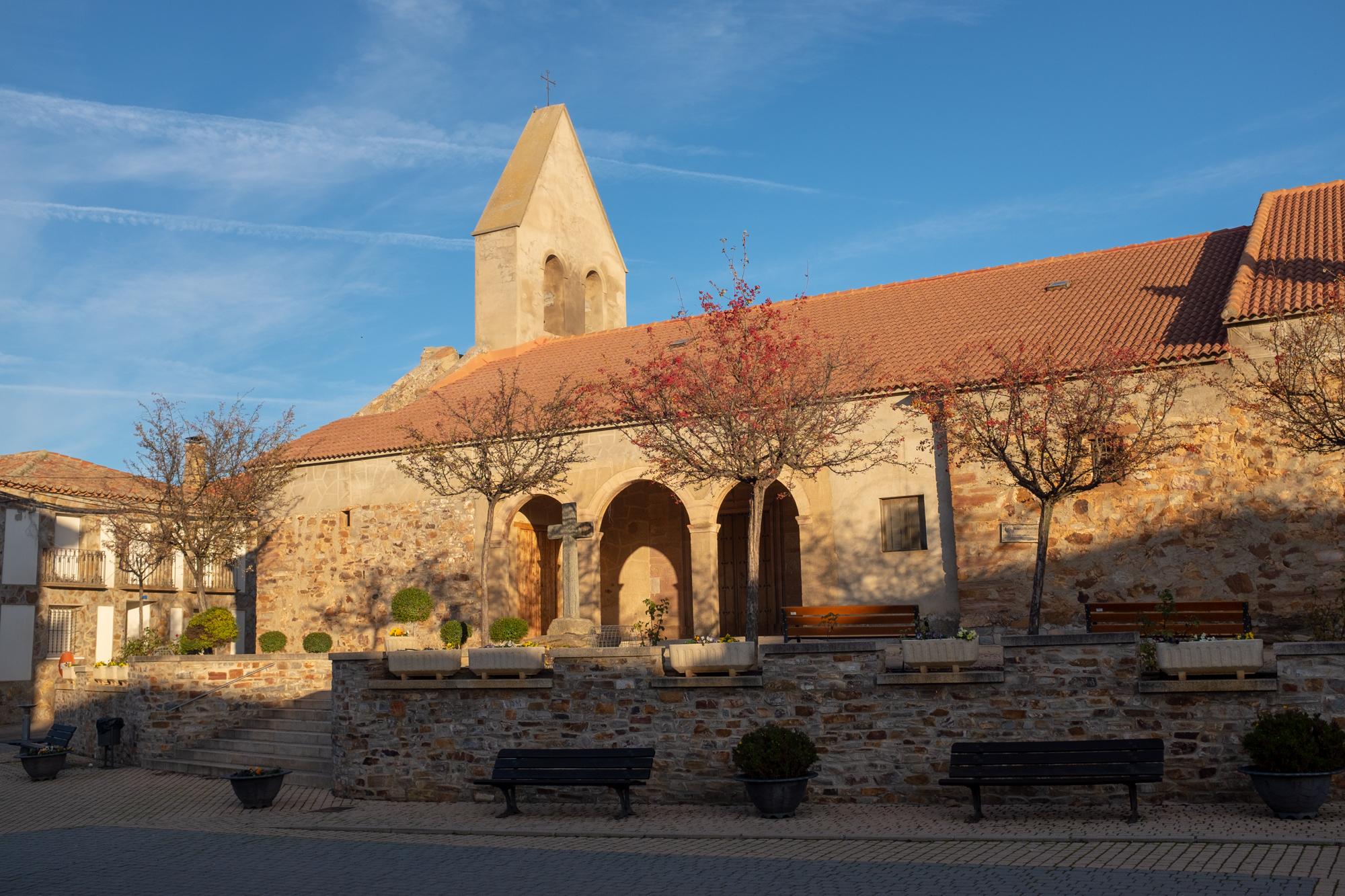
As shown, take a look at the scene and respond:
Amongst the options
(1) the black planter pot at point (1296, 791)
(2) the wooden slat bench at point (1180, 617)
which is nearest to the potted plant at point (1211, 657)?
(1) the black planter pot at point (1296, 791)

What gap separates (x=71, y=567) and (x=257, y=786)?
16.7 metres

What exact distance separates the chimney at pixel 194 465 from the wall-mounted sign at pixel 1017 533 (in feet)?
49.4

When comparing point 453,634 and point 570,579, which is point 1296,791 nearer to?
point 570,579

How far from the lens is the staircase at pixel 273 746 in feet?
49.4

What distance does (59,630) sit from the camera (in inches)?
1027

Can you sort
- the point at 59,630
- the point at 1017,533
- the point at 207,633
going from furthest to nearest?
the point at 59,630 → the point at 207,633 → the point at 1017,533

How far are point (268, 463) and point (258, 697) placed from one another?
736 cm

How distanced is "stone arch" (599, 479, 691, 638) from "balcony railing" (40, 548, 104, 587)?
41.5 feet

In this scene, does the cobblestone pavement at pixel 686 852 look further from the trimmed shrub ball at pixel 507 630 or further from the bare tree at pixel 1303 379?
the trimmed shrub ball at pixel 507 630

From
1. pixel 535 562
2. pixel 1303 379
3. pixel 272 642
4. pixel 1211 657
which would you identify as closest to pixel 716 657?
pixel 1211 657

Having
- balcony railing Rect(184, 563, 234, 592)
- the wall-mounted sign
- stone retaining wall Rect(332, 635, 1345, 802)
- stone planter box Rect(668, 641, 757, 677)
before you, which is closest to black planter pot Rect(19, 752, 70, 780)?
stone retaining wall Rect(332, 635, 1345, 802)

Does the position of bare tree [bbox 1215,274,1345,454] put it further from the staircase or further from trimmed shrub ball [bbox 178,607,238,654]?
trimmed shrub ball [bbox 178,607,238,654]

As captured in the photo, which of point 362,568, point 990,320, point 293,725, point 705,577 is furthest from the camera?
point 362,568

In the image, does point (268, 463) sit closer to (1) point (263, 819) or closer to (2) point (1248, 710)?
(1) point (263, 819)
